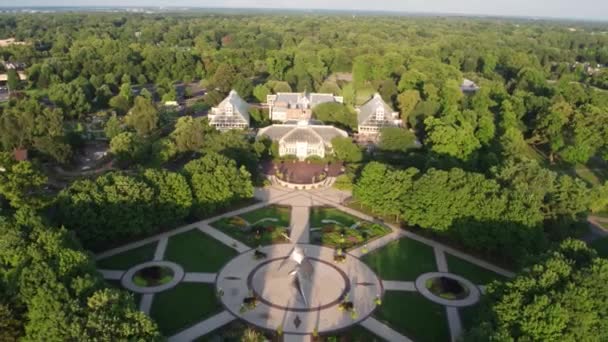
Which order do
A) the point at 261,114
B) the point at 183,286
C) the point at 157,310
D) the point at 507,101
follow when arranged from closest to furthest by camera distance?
the point at 157,310
the point at 183,286
the point at 507,101
the point at 261,114

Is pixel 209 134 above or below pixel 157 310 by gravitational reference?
above

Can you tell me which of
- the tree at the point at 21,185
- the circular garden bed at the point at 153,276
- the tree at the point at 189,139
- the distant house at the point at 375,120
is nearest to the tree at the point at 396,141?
the distant house at the point at 375,120

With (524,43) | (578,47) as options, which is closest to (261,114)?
(524,43)

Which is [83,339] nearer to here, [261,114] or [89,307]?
[89,307]

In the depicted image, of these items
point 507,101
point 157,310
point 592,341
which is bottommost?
point 157,310

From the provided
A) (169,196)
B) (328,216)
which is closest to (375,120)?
(328,216)

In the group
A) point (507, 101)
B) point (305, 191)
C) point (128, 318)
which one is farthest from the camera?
point (507, 101)

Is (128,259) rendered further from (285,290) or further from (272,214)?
(272,214)
